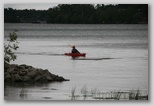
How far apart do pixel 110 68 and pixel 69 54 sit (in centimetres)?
77

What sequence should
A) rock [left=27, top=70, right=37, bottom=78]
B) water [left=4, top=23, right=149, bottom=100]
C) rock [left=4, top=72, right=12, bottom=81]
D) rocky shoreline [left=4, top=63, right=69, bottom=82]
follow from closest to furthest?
1. water [left=4, top=23, right=149, bottom=100]
2. rock [left=4, top=72, right=12, bottom=81]
3. rocky shoreline [left=4, top=63, right=69, bottom=82]
4. rock [left=27, top=70, right=37, bottom=78]

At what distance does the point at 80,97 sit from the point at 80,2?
1.55 meters

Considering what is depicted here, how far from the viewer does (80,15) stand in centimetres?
6456

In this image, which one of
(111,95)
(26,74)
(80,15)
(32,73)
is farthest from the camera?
(26,74)

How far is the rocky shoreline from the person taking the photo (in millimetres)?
64500

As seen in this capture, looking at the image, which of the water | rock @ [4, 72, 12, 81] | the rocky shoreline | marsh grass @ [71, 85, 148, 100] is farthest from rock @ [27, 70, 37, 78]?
marsh grass @ [71, 85, 148, 100]

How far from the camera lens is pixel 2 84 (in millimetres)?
64188

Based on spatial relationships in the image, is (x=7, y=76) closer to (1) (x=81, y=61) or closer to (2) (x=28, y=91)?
(2) (x=28, y=91)

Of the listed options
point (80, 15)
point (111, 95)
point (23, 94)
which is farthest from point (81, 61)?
point (23, 94)

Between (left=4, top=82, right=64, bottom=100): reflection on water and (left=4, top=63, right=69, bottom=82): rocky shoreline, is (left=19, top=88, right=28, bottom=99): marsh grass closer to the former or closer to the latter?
(left=4, top=82, right=64, bottom=100): reflection on water

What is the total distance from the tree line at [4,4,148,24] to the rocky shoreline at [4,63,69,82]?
0.77 meters

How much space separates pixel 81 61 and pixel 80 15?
0.84 m

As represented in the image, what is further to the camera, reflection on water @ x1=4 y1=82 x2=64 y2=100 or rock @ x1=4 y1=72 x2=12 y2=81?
rock @ x1=4 y1=72 x2=12 y2=81

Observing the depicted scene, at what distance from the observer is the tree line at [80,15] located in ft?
211
